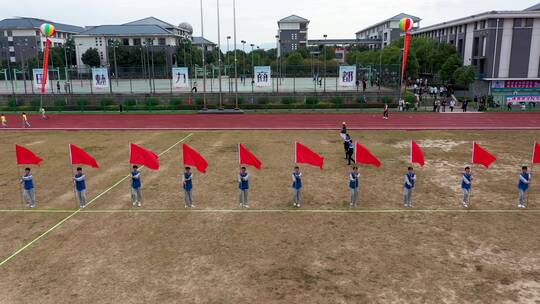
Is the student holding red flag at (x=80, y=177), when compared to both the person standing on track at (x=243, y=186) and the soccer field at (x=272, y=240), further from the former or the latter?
the person standing on track at (x=243, y=186)

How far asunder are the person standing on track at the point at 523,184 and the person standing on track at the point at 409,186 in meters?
3.68

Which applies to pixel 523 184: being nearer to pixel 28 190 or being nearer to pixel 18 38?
pixel 28 190

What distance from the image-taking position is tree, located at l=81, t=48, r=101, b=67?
317 ft

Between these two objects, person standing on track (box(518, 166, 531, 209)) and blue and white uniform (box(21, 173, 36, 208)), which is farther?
blue and white uniform (box(21, 173, 36, 208))

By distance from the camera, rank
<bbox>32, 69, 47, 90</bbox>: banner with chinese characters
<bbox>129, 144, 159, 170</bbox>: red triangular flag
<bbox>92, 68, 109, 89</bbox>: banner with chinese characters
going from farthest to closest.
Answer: <bbox>92, 68, 109, 89</bbox>: banner with chinese characters
<bbox>32, 69, 47, 90</bbox>: banner with chinese characters
<bbox>129, 144, 159, 170</bbox>: red triangular flag

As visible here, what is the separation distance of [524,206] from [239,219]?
33.4ft

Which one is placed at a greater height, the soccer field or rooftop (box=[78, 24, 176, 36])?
rooftop (box=[78, 24, 176, 36])

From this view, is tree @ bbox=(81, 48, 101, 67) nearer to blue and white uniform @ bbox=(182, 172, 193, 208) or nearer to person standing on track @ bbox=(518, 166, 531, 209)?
blue and white uniform @ bbox=(182, 172, 193, 208)

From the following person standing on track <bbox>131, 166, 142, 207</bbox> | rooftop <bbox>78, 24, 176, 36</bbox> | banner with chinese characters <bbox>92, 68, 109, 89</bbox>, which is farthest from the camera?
rooftop <bbox>78, 24, 176, 36</bbox>

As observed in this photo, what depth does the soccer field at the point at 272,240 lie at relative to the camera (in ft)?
31.3

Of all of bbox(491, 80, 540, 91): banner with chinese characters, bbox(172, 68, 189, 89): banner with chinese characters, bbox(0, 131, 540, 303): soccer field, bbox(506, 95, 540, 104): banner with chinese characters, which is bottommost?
bbox(0, 131, 540, 303): soccer field

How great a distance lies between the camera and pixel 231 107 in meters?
45.7

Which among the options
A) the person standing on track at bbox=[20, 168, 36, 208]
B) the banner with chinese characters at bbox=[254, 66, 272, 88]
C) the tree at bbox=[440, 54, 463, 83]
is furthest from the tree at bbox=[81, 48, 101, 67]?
the person standing on track at bbox=[20, 168, 36, 208]

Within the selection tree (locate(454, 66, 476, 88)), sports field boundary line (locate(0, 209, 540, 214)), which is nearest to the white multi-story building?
tree (locate(454, 66, 476, 88))
